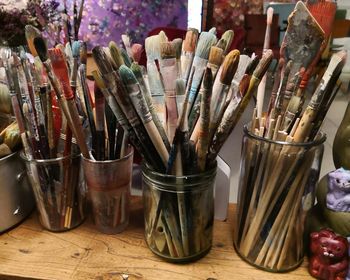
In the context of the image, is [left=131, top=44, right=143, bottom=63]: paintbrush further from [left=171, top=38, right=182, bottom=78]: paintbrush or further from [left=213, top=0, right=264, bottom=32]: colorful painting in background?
[left=213, top=0, right=264, bottom=32]: colorful painting in background

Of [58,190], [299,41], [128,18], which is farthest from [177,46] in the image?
[128,18]

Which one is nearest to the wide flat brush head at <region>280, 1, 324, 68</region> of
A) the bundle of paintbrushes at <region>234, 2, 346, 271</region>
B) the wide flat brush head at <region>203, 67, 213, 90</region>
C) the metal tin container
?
the bundle of paintbrushes at <region>234, 2, 346, 271</region>

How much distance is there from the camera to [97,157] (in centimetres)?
47

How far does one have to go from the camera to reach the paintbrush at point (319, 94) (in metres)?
0.37

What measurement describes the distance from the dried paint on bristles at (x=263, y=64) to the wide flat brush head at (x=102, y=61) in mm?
163

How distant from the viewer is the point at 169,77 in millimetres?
387

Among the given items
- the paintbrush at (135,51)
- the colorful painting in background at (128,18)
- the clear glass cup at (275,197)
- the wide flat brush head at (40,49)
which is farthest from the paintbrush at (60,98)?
the colorful painting in background at (128,18)

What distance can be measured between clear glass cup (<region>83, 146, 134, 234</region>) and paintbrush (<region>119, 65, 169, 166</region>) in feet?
0.29

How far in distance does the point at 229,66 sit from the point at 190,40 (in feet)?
0.28

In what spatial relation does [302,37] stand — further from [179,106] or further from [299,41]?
[179,106]

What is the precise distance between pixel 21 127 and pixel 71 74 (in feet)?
0.32

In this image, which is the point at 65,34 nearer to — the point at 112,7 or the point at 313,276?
the point at 112,7

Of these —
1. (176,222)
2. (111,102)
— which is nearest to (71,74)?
(111,102)

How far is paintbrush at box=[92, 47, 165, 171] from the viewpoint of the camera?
0.38 metres
